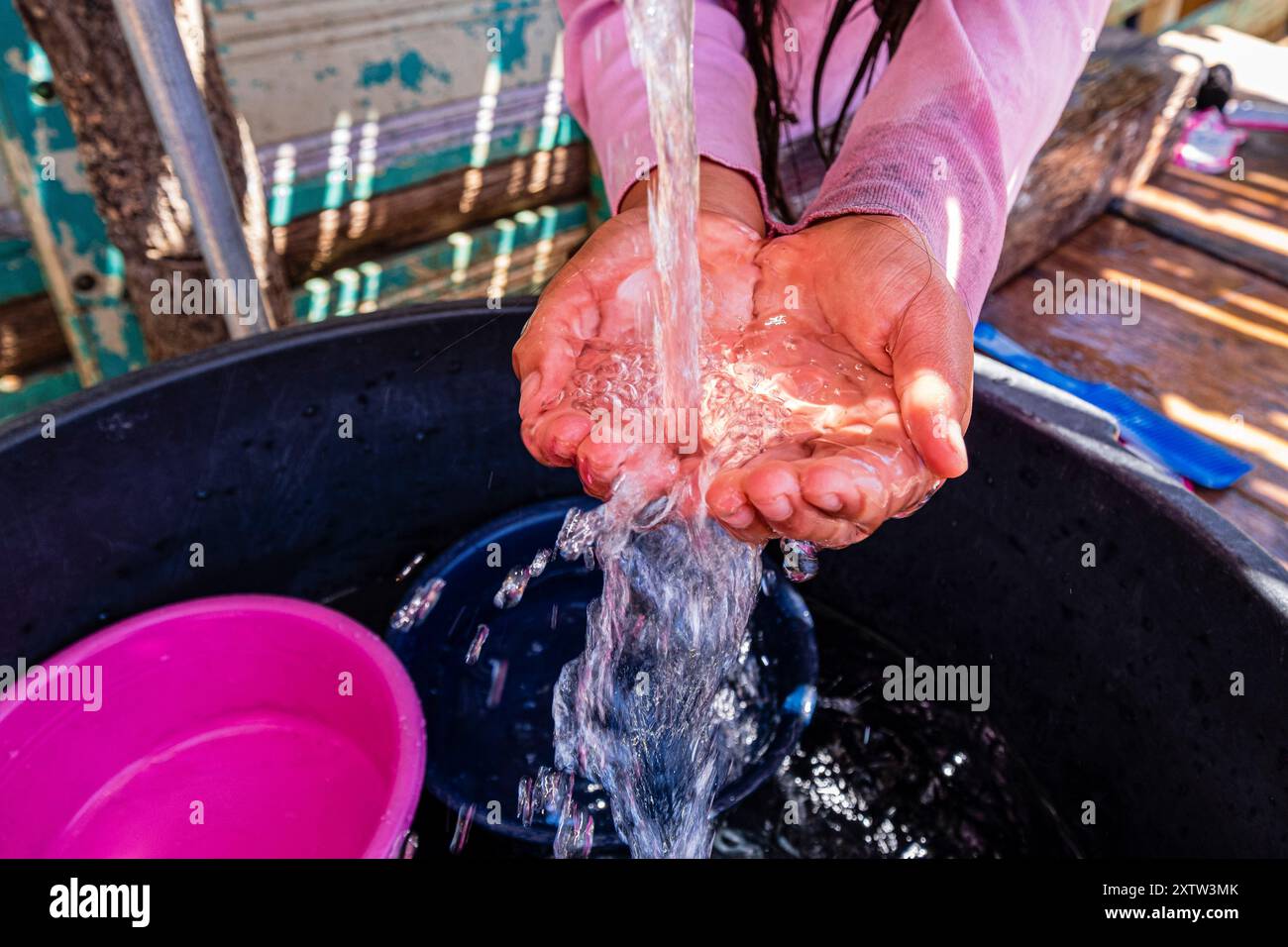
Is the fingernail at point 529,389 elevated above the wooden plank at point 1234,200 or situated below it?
above

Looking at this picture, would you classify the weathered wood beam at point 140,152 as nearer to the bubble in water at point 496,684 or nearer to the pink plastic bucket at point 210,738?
A: the pink plastic bucket at point 210,738

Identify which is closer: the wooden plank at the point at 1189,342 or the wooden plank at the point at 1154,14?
the wooden plank at the point at 1189,342

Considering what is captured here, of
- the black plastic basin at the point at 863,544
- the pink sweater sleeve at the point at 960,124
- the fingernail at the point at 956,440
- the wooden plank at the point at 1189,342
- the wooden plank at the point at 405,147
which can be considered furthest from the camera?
the wooden plank at the point at 405,147

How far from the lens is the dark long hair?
139cm

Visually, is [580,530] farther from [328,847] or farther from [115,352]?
[115,352]

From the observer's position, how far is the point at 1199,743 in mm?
1062

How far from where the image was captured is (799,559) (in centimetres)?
131

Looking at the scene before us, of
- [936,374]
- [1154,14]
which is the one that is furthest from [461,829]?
[1154,14]

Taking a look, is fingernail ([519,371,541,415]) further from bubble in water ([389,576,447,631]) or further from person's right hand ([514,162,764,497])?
bubble in water ([389,576,447,631])

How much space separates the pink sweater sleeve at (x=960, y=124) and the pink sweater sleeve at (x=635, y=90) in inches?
7.4

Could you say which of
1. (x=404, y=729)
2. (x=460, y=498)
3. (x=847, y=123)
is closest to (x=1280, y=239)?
(x=847, y=123)

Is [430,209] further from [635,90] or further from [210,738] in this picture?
[210,738]

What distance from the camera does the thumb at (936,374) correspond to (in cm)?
90

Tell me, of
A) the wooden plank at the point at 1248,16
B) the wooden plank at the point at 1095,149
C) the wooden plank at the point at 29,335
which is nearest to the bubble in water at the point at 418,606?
the wooden plank at the point at 1095,149
